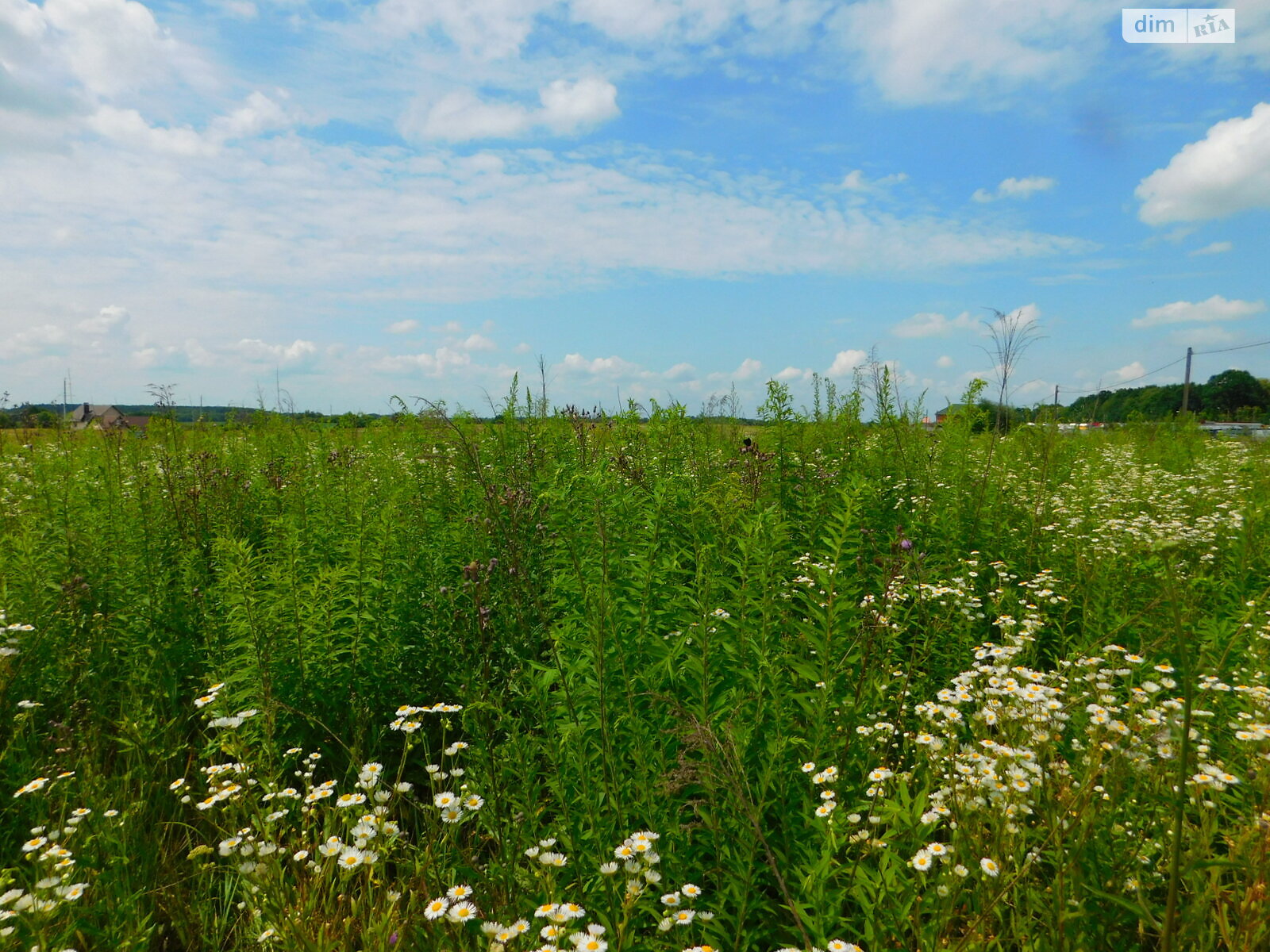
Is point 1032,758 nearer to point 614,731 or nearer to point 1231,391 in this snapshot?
point 614,731

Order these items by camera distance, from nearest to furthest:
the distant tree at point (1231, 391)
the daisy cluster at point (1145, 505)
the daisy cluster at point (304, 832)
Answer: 1. the daisy cluster at point (304, 832)
2. the daisy cluster at point (1145, 505)
3. the distant tree at point (1231, 391)

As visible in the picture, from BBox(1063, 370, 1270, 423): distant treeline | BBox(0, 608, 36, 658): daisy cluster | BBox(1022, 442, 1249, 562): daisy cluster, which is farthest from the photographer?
BBox(1063, 370, 1270, 423): distant treeline

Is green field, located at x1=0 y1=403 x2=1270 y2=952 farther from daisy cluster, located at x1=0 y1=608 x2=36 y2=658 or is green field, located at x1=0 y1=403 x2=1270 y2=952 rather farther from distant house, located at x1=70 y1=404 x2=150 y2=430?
distant house, located at x1=70 y1=404 x2=150 y2=430

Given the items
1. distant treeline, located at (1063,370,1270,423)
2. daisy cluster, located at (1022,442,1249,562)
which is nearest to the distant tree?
distant treeline, located at (1063,370,1270,423)

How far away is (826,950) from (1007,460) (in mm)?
6617

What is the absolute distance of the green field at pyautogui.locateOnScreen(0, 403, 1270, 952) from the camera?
1.87 meters

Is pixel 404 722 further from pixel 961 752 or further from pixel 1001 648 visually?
pixel 1001 648

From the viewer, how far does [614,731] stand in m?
2.23

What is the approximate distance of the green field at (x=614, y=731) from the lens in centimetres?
187

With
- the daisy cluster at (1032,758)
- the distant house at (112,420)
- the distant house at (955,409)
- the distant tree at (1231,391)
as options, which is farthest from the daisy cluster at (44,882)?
the distant tree at (1231,391)

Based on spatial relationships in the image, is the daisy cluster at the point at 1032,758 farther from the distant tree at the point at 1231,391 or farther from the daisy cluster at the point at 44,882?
the distant tree at the point at 1231,391

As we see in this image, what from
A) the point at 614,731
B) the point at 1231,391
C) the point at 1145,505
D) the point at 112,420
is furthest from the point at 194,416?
the point at 1231,391

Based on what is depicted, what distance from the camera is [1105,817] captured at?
6.10 feet

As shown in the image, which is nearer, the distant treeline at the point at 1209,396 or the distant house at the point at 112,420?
the distant house at the point at 112,420
